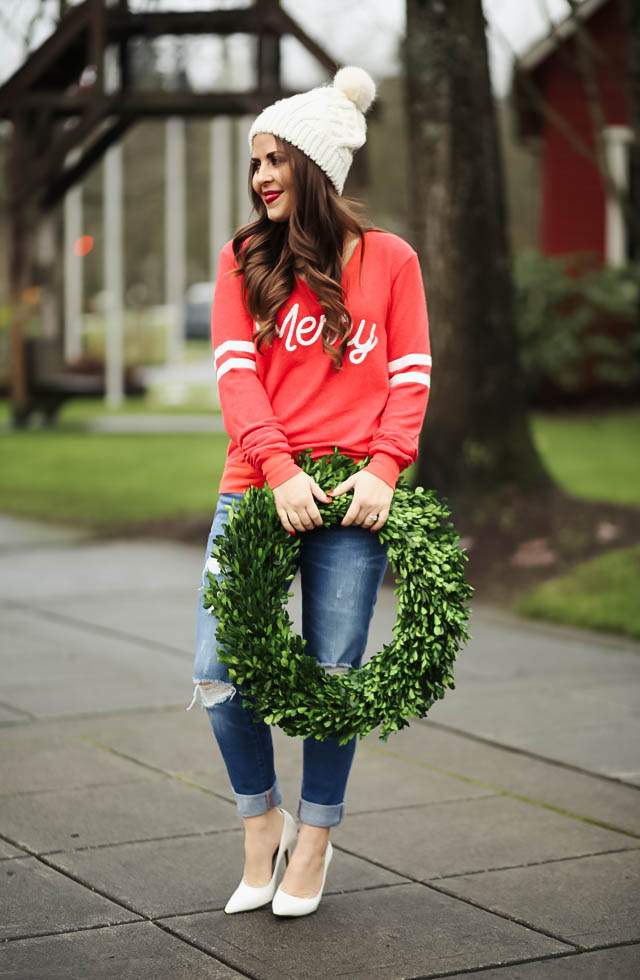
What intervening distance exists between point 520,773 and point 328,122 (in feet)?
7.98

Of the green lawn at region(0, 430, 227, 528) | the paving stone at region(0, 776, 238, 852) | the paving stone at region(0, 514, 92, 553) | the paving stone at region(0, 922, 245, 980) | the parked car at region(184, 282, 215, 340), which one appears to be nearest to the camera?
the paving stone at region(0, 922, 245, 980)

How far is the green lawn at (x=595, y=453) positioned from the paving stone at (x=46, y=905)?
6.45 metres

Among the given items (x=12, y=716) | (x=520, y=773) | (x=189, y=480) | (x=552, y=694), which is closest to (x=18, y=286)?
(x=189, y=480)

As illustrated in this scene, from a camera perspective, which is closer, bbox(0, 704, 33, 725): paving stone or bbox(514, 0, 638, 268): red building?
bbox(0, 704, 33, 725): paving stone

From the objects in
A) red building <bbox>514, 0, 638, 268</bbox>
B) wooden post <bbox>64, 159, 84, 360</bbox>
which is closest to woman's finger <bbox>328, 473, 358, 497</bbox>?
red building <bbox>514, 0, 638, 268</bbox>

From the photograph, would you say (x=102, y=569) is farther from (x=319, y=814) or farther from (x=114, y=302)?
(x=114, y=302)

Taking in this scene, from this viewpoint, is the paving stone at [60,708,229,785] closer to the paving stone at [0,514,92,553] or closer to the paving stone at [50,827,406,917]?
the paving stone at [50,827,406,917]

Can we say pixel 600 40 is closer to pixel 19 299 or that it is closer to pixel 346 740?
pixel 19 299

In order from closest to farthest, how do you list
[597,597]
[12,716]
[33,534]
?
1. [12,716]
2. [597,597]
3. [33,534]

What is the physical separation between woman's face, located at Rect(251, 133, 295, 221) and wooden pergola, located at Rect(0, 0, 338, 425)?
10668 millimetres

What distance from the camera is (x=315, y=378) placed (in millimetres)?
3346

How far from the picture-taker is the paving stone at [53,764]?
461cm

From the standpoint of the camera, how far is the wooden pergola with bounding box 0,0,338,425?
553 inches

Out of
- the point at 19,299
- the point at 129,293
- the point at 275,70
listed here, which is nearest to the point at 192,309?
the point at 129,293
